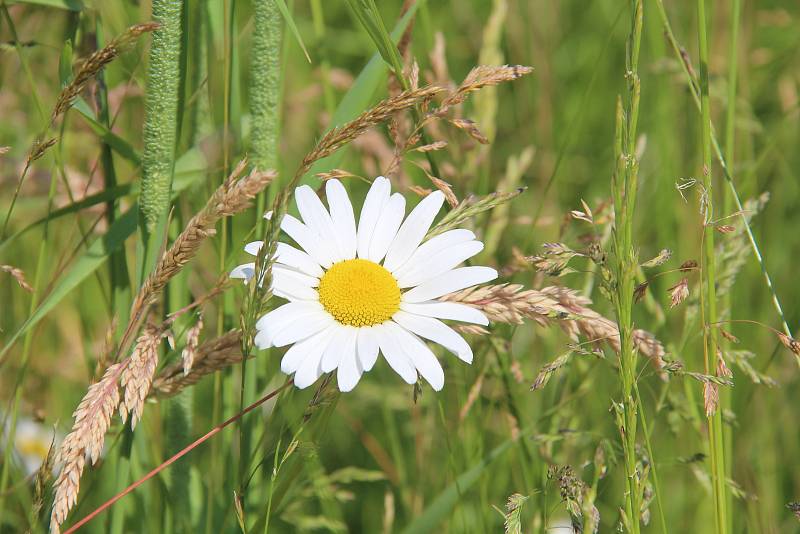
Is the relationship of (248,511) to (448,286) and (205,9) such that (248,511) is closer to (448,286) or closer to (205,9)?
(448,286)

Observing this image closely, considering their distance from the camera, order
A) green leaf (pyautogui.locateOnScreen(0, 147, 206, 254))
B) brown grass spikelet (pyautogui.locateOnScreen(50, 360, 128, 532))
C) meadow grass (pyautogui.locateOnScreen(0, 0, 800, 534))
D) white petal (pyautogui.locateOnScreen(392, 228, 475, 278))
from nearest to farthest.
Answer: brown grass spikelet (pyautogui.locateOnScreen(50, 360, 128, 532)) < meadow grass (pyautogui.locateOnScreen(0, 0, 800, 534)) < white petal (pyautogui.locateOnScreen(392, 228, 475, 278)) < green leaf (pyautogui.locateOnScreen(0, 147, 206, 254))

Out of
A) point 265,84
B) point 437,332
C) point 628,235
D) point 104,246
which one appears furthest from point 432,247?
point 104,246

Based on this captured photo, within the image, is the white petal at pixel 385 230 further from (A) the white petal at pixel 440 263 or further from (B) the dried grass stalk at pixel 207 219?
(B) the dried grass stalk at pixel 207 219

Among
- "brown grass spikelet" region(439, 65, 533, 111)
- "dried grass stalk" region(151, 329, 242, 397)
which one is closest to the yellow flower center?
"dried grass stalk" region(151, 329, 242, 397)

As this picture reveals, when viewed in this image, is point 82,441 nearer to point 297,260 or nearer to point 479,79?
point 297,260

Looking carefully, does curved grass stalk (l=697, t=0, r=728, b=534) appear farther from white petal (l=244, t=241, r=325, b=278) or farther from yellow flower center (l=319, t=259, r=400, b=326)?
white petal (l=244, t=241, r=325, b=278)

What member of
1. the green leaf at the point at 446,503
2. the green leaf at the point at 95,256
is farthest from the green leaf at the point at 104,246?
the green leaf at the point at 446,503
